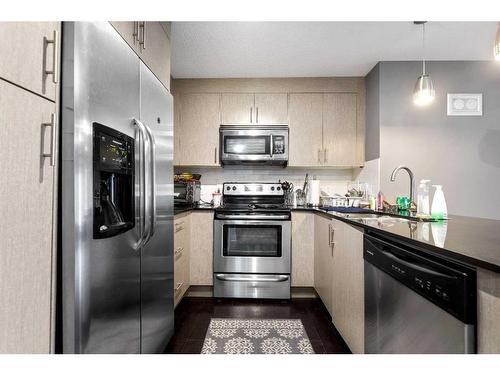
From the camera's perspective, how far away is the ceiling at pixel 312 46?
2293 mm

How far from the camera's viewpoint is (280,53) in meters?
2.72

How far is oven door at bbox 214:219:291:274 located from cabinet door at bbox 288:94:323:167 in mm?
825

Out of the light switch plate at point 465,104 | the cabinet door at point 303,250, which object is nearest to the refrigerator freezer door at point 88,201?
the cabinet door at point 303,250

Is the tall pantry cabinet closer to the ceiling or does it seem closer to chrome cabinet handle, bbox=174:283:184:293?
chrome cabinet handle, bbox=174:283:184:293

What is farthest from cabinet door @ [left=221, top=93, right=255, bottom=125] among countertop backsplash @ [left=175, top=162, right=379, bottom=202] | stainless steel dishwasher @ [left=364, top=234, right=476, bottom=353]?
stainless steel dishwasher @ [left=364, top=234, right=476, bottom=353]

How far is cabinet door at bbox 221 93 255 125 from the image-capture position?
10.8 ft

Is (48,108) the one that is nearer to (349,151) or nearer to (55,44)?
(55,44)

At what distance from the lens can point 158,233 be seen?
1.67m

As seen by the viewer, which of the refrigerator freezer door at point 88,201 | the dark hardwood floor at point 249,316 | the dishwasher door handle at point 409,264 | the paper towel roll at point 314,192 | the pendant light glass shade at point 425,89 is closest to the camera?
the dishwasher door handle at point 409,264

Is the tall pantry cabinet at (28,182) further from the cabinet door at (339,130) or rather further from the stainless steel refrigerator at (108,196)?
the cabinet door at (339,130)

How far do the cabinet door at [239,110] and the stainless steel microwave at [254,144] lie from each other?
0.10 meters

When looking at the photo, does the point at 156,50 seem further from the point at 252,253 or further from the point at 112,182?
the point at 252,253
